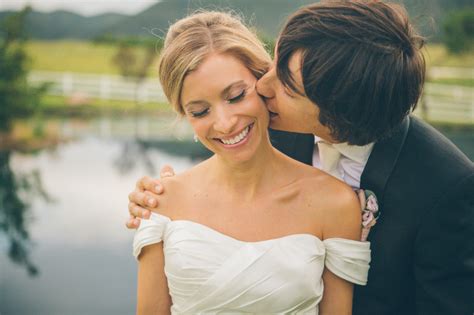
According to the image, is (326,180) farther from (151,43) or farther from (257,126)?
(151,43)

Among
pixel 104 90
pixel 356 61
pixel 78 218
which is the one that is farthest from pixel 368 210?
pixel 104 90

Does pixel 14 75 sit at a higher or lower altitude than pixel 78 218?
higher

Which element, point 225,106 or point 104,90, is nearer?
point 225,106

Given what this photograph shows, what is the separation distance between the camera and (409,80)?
7.73 ft

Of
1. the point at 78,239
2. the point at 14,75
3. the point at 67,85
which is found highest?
the point at 14,75

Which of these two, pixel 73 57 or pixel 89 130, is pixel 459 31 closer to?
pixel 89 130

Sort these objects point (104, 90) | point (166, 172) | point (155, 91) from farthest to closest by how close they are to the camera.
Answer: point (104, 90) < point (155, 91) < point (166, 172)

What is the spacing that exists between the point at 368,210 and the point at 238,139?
2.14 feet

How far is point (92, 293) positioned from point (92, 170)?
6847 mm

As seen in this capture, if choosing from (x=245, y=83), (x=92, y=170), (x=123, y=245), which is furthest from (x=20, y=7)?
(x=245, y=83)

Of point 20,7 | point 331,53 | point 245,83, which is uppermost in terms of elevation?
point 331,53

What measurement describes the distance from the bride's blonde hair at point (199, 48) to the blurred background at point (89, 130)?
31 cm

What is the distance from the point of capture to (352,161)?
272 cm

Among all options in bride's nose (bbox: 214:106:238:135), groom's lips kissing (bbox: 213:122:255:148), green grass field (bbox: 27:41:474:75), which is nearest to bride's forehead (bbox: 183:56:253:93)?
bride's nose (bbox: 214:106:238:135)
